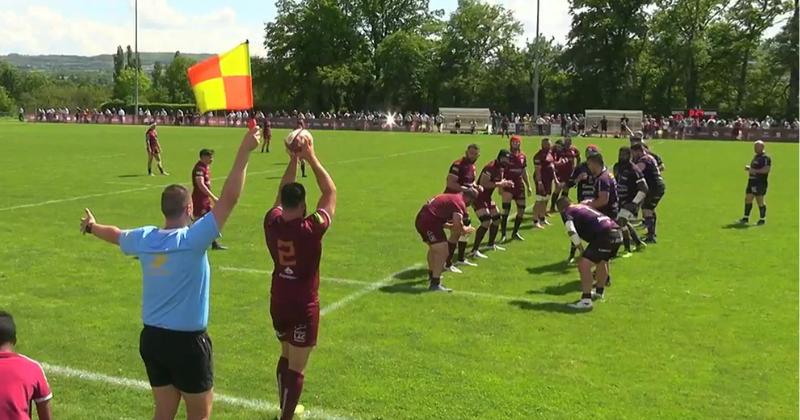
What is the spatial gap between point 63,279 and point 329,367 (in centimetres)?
530

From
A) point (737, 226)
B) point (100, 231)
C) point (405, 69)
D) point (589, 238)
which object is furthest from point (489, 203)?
point (405, 69)

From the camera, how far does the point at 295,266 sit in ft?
18.0

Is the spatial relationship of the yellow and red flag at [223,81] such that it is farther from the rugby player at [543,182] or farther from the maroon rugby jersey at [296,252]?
the rugby player at [543,182]

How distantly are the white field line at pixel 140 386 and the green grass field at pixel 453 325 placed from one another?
0.10 ft

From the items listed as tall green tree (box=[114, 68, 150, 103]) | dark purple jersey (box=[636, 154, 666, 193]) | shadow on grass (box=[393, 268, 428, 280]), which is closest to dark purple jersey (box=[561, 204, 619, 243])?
shadow on grass (box=[393, 268, 428, 280])

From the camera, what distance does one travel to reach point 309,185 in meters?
22.4

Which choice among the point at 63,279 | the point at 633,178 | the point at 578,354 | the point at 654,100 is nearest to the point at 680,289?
the point at 633,178

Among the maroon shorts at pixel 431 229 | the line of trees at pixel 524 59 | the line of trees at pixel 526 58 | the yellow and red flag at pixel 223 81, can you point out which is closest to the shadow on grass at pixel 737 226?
the maroon shorts at pixel 431 229

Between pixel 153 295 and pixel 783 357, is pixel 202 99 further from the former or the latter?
pixel 783 357

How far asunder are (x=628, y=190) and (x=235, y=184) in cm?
963

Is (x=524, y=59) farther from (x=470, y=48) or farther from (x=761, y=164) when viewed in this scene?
(x=761, y=164)

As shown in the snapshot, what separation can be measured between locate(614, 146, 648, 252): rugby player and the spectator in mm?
10085

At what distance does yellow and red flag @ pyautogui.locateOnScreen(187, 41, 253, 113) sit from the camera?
16.6 feet

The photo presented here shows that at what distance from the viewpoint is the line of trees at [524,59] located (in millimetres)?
72688
